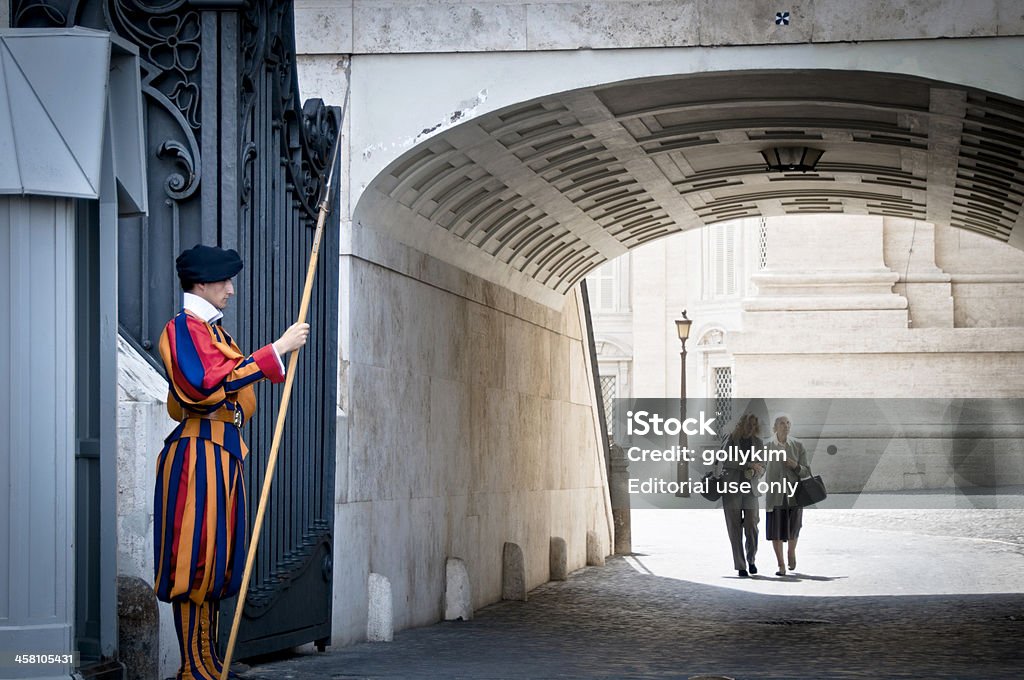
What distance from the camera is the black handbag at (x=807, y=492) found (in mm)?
17641

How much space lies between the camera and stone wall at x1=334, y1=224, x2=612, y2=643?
438 inches

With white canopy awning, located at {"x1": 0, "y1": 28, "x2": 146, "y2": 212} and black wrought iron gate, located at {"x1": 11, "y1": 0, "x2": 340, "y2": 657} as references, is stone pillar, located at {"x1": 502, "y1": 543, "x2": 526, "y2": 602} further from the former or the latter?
white canopy awning, located at {"x1": 0, "y1": 28, "x2": 146, "y2": 212}

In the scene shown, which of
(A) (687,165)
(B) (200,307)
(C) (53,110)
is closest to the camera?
(C) (53,110)

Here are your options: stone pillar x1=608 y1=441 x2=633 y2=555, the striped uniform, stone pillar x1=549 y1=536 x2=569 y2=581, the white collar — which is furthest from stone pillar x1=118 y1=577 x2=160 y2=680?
stone pillar x1=608 y1=441 x2=633 y2=555

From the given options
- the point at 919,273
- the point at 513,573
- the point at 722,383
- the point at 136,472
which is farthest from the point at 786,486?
the point at 722,383

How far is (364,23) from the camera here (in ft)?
36.8

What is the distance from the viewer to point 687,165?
48.7 feet

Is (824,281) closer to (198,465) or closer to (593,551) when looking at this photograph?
(593,551)

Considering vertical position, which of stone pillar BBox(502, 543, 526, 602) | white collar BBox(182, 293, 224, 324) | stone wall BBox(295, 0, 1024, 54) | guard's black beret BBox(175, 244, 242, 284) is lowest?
stone pillar BBox(502, 543, 526, 602)

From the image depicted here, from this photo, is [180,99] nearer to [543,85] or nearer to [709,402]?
[543,85]

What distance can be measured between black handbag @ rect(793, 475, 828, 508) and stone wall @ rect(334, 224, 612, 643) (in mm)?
2949

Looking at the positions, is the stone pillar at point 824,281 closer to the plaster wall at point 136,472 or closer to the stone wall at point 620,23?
the stone wall at point 620,23

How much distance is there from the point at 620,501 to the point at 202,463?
59.5 ft

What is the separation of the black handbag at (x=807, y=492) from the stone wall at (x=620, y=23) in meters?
7.99
